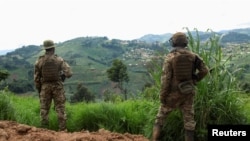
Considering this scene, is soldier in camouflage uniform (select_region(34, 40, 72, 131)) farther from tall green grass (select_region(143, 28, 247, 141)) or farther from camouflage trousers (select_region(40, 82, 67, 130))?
tall green grass (select_region(143, 28, 247, 141))

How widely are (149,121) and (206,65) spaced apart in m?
1.44

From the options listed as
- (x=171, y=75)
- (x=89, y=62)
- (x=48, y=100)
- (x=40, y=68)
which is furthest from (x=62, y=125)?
(x=89, y=62)

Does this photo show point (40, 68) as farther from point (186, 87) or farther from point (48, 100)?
point (186, 87)

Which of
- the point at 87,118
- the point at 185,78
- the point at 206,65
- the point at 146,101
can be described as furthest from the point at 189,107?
the point at 87,118

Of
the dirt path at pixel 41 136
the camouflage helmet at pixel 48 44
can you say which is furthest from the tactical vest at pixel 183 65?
the camouflage helmet at pixel 48 44

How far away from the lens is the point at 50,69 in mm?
10133

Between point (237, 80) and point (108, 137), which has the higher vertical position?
point (237, 80)

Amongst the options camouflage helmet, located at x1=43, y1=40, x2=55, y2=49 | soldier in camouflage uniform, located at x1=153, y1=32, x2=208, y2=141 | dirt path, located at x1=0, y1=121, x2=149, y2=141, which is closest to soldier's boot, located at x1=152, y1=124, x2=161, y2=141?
soldier in camouflage uniform, located at x1=153, y1=32, x2=208, y2=141

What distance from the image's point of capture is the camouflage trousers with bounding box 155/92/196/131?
7.50 meters

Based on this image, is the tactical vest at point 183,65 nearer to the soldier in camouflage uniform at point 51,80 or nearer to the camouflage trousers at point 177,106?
the camouflage trousers at point 177,106

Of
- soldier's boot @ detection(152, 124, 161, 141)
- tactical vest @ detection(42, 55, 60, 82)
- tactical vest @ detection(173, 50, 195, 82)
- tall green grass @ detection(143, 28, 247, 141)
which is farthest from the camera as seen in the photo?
tactical vest @ detection(42, 55, 60, 82)

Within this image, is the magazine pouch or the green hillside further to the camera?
the green hillside

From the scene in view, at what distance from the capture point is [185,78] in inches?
295

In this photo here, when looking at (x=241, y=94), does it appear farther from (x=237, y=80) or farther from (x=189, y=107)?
(x=189, y=107)
